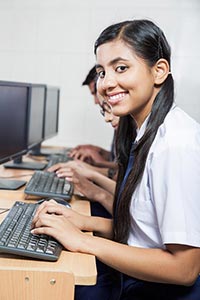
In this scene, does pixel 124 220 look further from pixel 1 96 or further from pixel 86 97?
pixel 86 97

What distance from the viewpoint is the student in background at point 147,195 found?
0.76 meters

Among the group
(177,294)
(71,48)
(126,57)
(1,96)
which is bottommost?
(177,294)

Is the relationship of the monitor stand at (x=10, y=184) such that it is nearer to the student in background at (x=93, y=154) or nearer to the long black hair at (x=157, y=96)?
the long black hair at (x=157, y=96)

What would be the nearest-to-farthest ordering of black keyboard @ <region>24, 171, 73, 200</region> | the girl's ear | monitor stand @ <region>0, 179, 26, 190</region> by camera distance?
the girl's ear → black keyboard @ <region>24, 171, 73, 200</region> → monitor stand @ <region>0, 179, 26, 190</region>

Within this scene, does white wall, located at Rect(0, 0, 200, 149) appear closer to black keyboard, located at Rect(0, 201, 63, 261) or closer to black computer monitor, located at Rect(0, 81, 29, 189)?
black computer monitor, located at Rect(0, 81, 29, 189)

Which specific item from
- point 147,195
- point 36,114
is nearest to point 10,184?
point 36,114

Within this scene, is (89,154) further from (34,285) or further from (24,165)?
(34,285)

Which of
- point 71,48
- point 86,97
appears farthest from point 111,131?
point 71,48

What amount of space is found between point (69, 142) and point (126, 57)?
1.83m

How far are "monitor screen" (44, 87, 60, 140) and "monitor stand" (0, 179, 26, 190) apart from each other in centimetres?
77

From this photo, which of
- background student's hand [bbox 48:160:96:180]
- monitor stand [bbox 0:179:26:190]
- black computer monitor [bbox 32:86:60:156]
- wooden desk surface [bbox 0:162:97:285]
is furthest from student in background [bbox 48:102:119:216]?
black computer monitor [bbox 32:86:60:156]

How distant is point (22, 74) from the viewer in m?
2.60

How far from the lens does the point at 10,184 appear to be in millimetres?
1376

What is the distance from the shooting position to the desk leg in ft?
2.24
